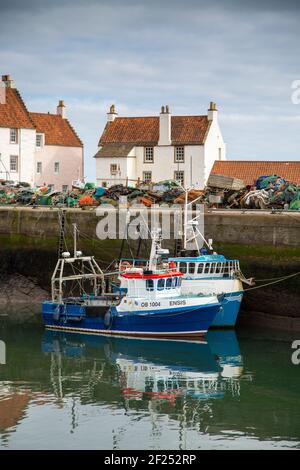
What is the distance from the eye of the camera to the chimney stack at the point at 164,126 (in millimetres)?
45500

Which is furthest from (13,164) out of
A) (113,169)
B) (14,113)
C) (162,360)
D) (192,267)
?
(162,360)

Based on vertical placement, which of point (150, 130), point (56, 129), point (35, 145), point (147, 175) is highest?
point (56, 129)

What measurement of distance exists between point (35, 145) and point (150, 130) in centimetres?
571

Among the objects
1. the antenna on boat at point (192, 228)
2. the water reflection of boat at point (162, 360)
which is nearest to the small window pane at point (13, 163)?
the antenna on boat at point (192, 228)

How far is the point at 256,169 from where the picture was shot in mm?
45500

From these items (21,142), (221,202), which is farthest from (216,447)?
(21,142)

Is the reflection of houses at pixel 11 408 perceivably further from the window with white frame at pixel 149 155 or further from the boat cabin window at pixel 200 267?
the window with white frame at pixel 149 155

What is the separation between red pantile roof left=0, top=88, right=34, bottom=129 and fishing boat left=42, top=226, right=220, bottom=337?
57.1 feet

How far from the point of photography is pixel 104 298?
29281 mm

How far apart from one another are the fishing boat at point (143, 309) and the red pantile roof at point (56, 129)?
19.4 m

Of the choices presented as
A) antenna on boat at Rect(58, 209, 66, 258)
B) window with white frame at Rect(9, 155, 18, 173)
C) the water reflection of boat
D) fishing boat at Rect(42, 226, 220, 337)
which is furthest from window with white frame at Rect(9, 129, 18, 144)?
the water reflection of boat

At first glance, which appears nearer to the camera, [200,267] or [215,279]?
[215,279]

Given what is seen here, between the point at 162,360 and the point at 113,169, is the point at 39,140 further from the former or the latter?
the point at 162,360

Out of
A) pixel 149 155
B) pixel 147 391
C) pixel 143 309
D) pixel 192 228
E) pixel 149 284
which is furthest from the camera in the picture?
pixel 149 155
